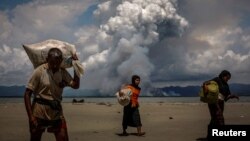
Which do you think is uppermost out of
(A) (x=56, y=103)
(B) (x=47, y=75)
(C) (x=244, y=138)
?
(B) (x=47, y=75)

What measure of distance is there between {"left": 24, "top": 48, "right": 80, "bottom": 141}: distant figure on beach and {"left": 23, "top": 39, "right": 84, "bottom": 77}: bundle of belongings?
0.29 meters

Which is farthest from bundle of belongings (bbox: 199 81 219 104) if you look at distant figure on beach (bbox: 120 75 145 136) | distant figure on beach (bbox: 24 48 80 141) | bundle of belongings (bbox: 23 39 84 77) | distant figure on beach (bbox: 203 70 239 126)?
distant figure on beach (bbox: 24 48 80 141)

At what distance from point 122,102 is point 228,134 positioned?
5506 mm

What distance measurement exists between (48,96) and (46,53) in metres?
0.77

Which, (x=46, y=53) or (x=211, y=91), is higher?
(x=46, y=53)

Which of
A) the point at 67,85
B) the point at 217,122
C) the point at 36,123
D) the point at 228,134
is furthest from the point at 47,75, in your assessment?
the point at 217,122

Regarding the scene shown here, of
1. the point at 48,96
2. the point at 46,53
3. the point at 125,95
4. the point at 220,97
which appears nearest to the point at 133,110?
the point at 125,95

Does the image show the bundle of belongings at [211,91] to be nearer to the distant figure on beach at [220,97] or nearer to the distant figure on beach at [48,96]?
the distant figure on beach at [220,97]

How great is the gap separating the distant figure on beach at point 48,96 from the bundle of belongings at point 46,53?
286 millimetres

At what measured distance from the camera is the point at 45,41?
6.80 m

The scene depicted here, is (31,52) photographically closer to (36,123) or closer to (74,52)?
(74,52)

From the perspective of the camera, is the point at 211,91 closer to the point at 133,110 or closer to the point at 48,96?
the point at 133,110

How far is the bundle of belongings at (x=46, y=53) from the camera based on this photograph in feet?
21.6

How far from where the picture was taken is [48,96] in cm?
625
